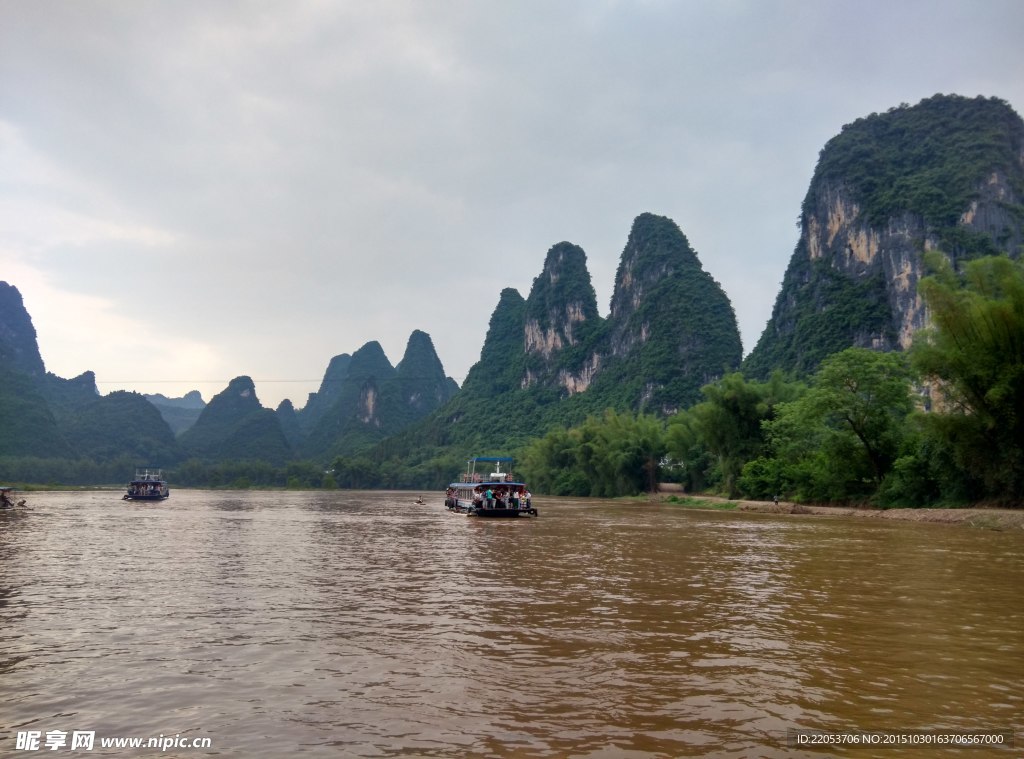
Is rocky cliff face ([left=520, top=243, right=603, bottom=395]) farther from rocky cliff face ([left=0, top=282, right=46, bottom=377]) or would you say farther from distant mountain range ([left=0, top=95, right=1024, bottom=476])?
rocky cliff face ([left=0, top=282, right=46, bottom=377])

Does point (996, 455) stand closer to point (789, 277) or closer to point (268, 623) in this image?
point (268, 623)

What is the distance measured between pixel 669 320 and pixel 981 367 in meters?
99.3

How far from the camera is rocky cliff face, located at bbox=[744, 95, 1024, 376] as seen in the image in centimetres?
8406

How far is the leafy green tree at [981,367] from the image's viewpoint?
27.1m

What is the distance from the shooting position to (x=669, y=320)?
126000 mm

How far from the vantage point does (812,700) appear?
19.4 ft

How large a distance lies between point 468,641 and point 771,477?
40.7 metres

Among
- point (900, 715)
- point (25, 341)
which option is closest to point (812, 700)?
point (900, 715)

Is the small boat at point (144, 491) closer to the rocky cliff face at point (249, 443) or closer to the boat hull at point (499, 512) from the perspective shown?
the boat hull at point (499, 512)

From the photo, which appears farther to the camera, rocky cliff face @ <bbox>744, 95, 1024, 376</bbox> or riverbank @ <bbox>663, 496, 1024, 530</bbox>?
rocky cliff face @ <bbox>744, 95, 1024, 376</bbox>

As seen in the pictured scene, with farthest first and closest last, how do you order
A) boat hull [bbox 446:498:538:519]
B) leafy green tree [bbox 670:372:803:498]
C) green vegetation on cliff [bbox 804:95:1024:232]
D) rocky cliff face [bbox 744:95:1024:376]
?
1. green vegetation on cliff [bbox 804:95:1024:232]
2. rocky cliff face [bbox 744:95:1024:376]
3. leafy green tree [bbox 670:372:803:498]
4. boat hull [bbox 446:498:538:519]

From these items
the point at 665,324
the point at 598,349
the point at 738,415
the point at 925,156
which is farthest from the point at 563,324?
the point at 738,415

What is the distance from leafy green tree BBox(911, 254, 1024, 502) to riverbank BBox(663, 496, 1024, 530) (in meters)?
1.98

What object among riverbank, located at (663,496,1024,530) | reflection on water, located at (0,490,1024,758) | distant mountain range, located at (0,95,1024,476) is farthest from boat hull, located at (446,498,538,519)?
distant mountain range, located at (0,95,1024,476)
